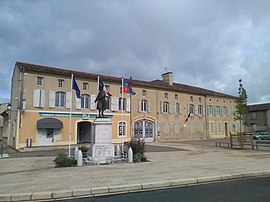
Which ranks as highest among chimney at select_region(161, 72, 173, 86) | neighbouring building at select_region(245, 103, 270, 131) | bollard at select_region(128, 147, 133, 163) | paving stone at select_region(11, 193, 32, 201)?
chimney at select_region(161, 72, 173, 86)

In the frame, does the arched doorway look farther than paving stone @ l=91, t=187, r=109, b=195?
Yes

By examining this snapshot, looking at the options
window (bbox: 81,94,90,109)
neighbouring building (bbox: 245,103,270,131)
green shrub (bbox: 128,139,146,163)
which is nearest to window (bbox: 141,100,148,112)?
window (bbox: 81,94,90,109)

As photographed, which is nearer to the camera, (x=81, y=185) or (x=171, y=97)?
(x=81, y=185)

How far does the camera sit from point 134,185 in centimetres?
703

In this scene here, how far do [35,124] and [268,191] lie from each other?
69.9 ft

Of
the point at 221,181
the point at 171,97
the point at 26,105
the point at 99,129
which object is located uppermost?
the point at 171,97

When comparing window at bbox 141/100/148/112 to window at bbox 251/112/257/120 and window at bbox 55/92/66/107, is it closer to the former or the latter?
window at bbox 55/92/66/107

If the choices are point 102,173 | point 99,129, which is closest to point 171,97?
point 99,129

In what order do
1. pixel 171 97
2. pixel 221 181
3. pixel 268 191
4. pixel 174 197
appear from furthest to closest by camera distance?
pixel 171 97, pixel 221 181, pixel 268 191, pixel 174 197

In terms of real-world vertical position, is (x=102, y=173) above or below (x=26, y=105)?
below

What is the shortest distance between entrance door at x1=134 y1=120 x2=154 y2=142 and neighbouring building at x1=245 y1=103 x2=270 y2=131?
28212 mm

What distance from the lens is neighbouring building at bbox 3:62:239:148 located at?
23.1 meters

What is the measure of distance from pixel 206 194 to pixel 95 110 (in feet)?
72.1

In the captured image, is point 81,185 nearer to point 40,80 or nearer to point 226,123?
point 40,80
